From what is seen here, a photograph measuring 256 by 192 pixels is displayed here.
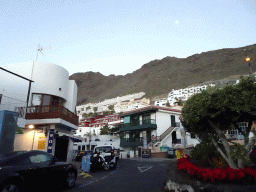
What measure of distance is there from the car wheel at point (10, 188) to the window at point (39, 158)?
98cm

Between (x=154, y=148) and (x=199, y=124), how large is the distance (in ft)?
68.7

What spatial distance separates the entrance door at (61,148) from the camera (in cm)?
1654

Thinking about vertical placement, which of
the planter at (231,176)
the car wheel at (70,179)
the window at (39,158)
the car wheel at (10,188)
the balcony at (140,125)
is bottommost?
the car wheel at (70,179)

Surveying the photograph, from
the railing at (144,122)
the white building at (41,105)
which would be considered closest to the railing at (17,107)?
the white building at (41,105)

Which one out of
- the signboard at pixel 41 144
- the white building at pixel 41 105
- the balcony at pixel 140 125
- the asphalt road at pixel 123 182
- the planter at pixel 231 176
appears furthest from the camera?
the balcony at pixel 140 125

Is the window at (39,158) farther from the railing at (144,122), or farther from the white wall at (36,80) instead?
the railing at (144,122)

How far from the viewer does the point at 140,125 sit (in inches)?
1258

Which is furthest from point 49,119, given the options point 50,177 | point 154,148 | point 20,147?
point 154,148

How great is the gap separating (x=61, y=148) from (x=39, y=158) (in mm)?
11509

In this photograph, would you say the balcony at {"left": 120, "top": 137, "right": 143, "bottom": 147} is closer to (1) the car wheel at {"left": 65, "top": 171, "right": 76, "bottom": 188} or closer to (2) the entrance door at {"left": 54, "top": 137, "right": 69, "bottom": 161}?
(2) the entrance door at {"left": 54, "top": 137, "right": 69, "bottom": 161}

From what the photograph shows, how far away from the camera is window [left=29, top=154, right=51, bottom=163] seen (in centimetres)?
615

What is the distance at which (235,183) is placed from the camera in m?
5.49

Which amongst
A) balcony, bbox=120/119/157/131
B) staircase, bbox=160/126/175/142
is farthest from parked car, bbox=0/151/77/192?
balcony, bbox=120/119/157/131

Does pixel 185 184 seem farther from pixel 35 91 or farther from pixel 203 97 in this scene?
pixel 35 91
